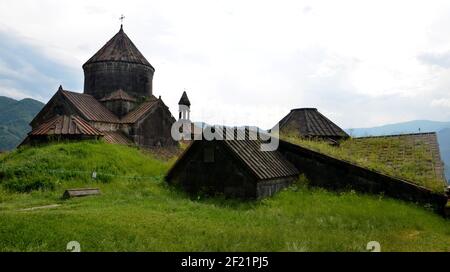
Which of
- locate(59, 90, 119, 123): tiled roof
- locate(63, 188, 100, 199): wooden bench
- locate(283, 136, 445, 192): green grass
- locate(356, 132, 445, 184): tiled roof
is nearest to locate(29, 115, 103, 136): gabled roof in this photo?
locate(59, 90, 119, 123): tiled roof

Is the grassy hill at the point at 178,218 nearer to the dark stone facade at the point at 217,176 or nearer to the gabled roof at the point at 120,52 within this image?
the dark stone facade at the point at 217,176

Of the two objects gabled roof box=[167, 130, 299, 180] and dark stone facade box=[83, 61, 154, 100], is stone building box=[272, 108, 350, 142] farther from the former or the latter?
dark stone facade box=[83, 61, 154, 100]

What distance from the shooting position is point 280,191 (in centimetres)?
1291

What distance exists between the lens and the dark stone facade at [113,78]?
26.9 m

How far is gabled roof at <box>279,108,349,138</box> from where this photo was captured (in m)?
19.7

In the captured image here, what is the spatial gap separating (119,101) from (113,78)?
6.51 feet

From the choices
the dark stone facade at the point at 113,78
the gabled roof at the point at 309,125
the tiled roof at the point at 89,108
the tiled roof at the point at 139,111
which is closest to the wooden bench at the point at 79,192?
the gabled roof at the point at 309,125

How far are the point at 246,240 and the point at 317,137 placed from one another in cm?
1322

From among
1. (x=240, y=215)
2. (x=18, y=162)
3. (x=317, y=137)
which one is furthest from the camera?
(x=317, y=137)

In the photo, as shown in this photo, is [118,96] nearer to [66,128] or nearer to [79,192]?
[66,128]

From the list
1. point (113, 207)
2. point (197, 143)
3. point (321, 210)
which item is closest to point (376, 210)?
point (321, 210)

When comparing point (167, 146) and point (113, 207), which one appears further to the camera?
point (167, 146)

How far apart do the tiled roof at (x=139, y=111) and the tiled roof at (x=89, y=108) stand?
0.79 m
